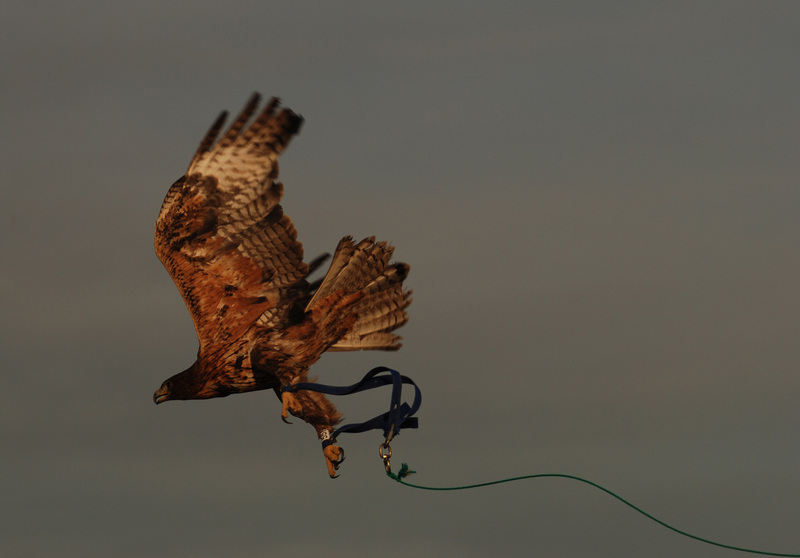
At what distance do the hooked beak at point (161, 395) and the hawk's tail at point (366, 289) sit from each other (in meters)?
1.70

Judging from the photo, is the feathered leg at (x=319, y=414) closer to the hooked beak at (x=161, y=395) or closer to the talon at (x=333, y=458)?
the talon at (x=333, y=458)

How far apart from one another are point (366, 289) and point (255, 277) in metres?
1.13

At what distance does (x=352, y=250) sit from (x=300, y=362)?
1.19 m

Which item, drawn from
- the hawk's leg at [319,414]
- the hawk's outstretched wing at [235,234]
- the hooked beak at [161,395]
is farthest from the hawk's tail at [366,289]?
the hooked beak at [161,395]

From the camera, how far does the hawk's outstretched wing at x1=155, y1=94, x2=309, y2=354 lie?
12609 millimetres

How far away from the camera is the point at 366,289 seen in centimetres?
1240

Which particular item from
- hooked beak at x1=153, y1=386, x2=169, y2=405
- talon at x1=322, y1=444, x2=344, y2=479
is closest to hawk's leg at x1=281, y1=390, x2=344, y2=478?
talon at x1=322, y1=444, x2=344, y2=479

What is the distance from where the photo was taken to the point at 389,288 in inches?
491

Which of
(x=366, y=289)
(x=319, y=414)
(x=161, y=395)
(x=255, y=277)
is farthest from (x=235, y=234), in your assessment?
(x=319, y=414)

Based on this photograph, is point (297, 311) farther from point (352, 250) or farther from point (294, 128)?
point (294, 128)

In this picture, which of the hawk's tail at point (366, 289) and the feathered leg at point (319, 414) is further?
the hawk's tail at point (366, 289)

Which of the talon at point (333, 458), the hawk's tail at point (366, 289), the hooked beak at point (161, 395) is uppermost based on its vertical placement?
the hawk's tail at point (366, 289)

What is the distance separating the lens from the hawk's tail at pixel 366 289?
40.3 feet

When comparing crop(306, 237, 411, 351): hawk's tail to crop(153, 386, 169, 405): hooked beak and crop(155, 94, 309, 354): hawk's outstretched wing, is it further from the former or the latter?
crop(153, 386, 169, 405): hooked beak
